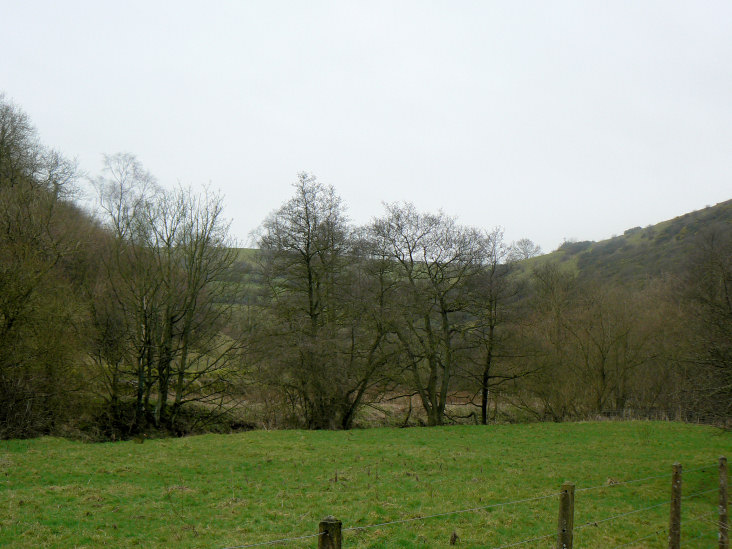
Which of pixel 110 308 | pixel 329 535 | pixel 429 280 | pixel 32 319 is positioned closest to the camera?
pixel 329 535

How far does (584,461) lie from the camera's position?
1591 centimetres

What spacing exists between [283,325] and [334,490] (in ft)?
53.0

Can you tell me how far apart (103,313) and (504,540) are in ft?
77.1

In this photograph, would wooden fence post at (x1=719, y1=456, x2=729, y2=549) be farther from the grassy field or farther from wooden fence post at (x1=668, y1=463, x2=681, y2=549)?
the grassy field

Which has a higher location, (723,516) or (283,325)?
(283,325)

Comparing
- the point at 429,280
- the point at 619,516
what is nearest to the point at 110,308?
the point at 429,280

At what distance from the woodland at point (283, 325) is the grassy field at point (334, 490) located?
5.64 m

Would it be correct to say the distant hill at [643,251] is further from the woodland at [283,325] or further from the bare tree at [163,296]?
the bare tree at [163,296]

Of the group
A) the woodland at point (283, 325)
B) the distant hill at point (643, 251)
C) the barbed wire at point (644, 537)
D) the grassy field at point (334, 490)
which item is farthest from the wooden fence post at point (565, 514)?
the distant hill at point (643, 251)

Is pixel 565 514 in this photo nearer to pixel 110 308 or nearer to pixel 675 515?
pixel 675 515

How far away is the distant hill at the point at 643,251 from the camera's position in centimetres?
7856

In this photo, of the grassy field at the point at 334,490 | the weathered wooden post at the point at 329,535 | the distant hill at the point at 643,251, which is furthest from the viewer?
the distant hill at the point at 643,251

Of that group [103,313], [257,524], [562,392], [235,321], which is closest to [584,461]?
[257,524]

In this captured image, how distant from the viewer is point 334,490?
11.5 m
